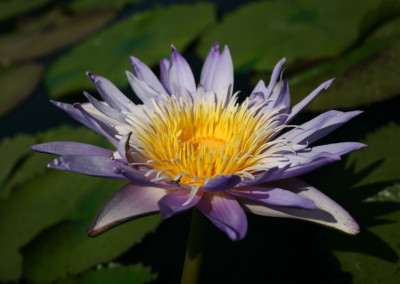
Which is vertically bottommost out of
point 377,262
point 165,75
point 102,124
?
point 377,262

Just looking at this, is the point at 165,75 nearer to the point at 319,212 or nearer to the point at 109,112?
the point at 109,112

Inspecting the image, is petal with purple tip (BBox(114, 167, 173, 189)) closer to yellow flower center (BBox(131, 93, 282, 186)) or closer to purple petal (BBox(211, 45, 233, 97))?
yellow flower center (BBox(131, 93, 282, 186))

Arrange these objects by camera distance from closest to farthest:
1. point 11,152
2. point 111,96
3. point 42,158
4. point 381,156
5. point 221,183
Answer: point 221,183 < point 111,96 < point 381,156 < point 42,158 < point 11,152

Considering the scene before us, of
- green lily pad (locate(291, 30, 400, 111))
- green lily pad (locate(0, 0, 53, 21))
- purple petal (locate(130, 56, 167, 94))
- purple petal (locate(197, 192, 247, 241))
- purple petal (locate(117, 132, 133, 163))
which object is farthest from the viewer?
green lily pad (locate(0, 0, 53, 21))

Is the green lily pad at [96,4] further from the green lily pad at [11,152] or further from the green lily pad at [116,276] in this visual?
the green lily pad at [116,276]

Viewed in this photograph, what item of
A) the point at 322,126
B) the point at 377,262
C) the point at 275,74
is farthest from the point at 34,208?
the point at 377,262

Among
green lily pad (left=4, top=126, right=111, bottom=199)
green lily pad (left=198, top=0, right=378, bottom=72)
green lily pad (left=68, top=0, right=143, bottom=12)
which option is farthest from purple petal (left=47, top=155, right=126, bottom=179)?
green lily pad (left=68, top=0, right=143, bottom=12)

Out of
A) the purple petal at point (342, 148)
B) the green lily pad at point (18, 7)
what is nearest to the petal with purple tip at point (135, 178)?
the purple petal at point (342, 148)

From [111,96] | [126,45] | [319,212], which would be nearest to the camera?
[319,212]
